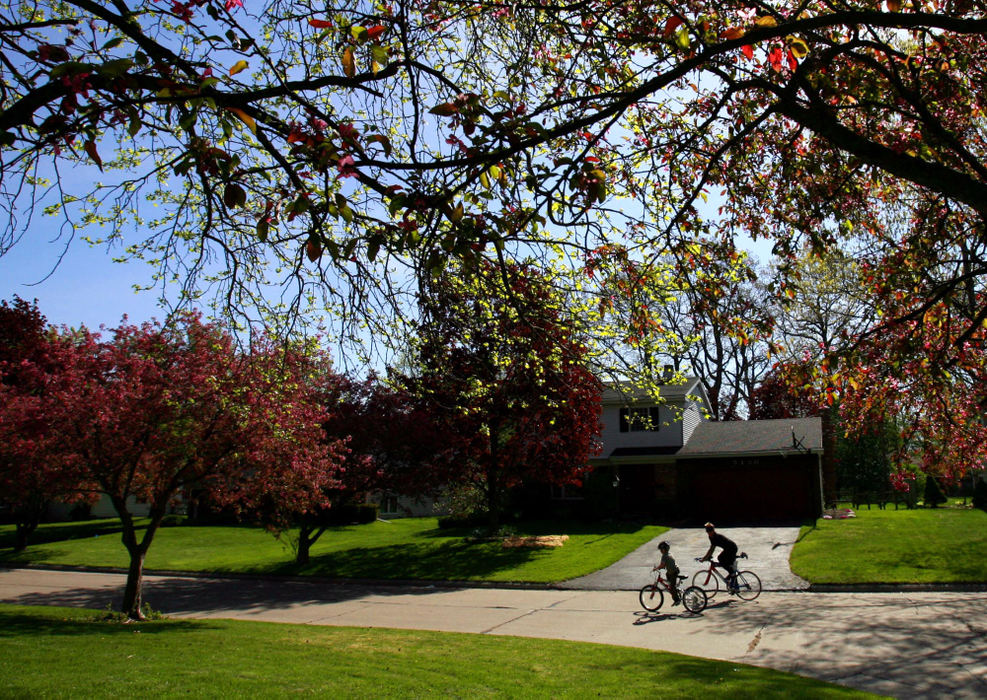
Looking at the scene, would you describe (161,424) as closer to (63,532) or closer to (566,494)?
(566,494)

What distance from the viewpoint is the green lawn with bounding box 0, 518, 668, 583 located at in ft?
77.0

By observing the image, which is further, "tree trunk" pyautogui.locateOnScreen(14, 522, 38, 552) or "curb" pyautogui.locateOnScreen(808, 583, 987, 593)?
"tree trunk" pyautogui.locateOnScreen(14, 522, 38, 552)

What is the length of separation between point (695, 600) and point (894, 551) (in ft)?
29.3

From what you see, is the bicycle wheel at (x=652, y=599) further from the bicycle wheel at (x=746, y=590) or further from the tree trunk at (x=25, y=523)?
the tree trunk at (x=25, y=523)

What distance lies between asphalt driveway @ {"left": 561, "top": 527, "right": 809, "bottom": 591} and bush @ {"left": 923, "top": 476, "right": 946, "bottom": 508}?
17239 millimetres

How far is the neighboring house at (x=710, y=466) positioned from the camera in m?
32.2

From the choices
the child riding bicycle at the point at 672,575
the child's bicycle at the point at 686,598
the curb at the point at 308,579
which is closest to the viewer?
the child's bicycle at the point at 686,598

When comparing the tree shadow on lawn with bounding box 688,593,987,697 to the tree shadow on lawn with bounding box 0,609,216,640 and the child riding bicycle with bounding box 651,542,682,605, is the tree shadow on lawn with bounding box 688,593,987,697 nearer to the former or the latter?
the child riding bicycle with bounding box 651,542,682,605

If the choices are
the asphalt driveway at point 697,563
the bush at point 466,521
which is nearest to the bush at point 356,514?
the bush at point 466,521

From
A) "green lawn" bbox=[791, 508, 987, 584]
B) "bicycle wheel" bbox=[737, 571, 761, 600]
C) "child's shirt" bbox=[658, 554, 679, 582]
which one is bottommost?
"bicycle wheel" bbox=[737, 571, 761, 600]

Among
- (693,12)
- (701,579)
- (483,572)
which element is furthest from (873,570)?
(693,12)

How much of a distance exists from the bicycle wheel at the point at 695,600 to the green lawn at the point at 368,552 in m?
5.92

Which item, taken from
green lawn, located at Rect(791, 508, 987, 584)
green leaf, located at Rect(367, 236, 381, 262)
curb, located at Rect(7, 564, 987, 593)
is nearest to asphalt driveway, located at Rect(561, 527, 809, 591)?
curb, located at Rect(7, 564, 987, 593)

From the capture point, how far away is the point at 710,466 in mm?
34062
